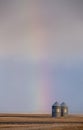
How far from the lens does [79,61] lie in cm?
402

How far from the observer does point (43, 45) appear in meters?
3.87

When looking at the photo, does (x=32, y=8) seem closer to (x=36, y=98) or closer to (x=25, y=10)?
(x=25, y=10)

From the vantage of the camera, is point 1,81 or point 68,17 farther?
point 68,17

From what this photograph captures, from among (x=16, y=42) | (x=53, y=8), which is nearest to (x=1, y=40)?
(x=16, y=42)

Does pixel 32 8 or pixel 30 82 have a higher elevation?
pixel 32 8

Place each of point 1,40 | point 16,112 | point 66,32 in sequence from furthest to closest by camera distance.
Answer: point 66,32, point 1,40, point 16,112

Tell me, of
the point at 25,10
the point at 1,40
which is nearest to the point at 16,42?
the point at 1,40

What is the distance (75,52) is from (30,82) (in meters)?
0.88

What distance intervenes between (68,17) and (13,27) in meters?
0.90

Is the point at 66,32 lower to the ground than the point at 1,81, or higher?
higher

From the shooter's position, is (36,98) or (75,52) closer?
(36,98)

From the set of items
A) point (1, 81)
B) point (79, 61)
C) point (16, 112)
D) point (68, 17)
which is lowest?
point (16, 112)

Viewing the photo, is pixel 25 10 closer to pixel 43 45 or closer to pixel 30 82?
pixel 43 45

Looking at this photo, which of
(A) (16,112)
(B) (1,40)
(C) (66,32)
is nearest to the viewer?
(A) (16,112)
